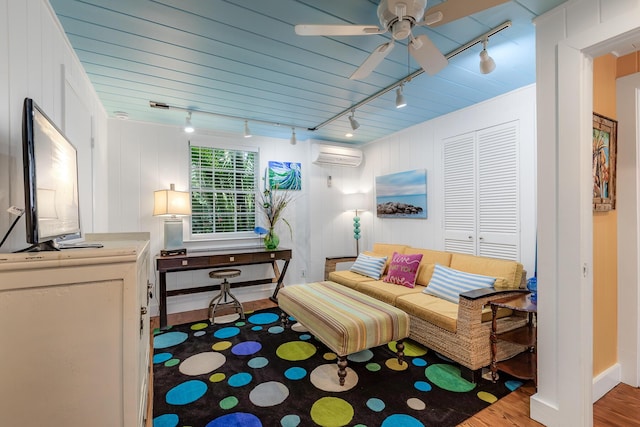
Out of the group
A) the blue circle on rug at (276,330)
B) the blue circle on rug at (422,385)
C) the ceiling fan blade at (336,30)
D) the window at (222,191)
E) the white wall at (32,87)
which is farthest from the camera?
the window at (222,191)

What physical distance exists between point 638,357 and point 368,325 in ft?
6.35

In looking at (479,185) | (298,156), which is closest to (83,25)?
(298,156)

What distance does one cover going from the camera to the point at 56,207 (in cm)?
112

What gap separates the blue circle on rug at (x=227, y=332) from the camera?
3059 millimetres

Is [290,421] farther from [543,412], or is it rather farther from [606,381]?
[606,381]

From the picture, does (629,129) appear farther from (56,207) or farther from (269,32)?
(56,207)

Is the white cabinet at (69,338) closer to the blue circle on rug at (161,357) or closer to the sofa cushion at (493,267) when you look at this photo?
the blue circle on rug at (161,357)

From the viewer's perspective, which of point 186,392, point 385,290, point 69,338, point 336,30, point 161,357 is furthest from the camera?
point 385,290

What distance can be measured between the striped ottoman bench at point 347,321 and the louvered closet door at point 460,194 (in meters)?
1.43

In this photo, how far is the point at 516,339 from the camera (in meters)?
2.19

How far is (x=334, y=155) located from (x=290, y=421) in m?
3.61

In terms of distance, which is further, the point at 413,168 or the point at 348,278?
the point at 413,168

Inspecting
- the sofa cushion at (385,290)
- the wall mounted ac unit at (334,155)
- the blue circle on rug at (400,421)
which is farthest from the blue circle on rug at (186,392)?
the wall mounted ac unit at (334,155)

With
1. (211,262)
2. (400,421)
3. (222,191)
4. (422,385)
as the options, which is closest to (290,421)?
(400,421)
